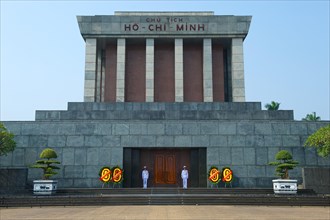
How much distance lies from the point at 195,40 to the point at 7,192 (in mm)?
22056

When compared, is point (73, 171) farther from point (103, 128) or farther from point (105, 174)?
point (103, 128)

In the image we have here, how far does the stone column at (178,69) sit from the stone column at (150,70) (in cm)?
231

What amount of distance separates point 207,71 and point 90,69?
1136 centimetres

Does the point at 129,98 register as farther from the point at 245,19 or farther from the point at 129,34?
the point at 245,19

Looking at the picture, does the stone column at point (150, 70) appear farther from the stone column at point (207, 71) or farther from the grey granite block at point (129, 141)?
the grey granite block at point (129, 141)

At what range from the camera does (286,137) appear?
26.9 metres

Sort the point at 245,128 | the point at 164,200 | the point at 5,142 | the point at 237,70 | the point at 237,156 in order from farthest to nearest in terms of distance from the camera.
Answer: the point at 237,70, the point at 245,128, the point at 237,156, the point at 5,142, the point at 164,200

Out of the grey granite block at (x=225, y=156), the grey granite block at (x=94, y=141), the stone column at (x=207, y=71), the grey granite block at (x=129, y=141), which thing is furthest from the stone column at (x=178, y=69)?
the grey granite block at (x=94, y=141)

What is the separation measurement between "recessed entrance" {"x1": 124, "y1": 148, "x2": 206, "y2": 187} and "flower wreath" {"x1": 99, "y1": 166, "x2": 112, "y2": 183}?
1.59m

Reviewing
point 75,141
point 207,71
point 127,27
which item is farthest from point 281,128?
point 127,27

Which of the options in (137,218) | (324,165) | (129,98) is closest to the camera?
(137,218)

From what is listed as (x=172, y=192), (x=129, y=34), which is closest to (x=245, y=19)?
(x=129, y=34)

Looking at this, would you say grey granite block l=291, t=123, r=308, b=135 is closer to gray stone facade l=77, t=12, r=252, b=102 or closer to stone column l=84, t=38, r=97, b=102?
gray stone facade l=77, t=12, r=252, b=102

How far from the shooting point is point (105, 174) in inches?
990
